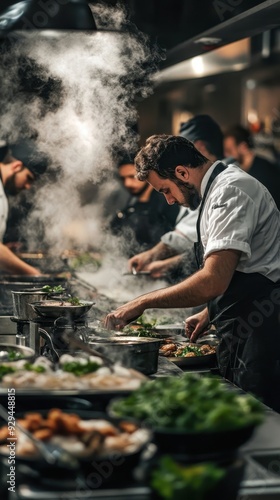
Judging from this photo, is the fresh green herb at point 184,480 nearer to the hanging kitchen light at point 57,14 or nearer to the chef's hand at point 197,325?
the chef's hand at point 197,325

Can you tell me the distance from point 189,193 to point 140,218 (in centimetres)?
303

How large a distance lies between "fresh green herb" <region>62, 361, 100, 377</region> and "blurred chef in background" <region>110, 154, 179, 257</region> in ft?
13.4

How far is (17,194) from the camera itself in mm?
6781

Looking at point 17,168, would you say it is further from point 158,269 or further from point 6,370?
point 6,370

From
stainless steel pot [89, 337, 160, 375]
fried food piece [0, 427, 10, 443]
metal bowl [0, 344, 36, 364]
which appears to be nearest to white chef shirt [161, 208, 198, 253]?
stainless steel pot [89, 337, 160, 375]

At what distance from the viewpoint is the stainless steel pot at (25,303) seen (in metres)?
3.55

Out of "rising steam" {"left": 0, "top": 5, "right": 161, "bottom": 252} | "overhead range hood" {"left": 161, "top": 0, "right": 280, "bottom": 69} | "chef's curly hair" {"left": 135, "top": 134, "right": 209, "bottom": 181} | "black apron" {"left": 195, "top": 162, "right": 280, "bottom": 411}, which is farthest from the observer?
"rising steam" {"left": 0, "top": 5, "right": 161, "bottom": 252}

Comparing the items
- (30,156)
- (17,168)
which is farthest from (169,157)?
(17,168)

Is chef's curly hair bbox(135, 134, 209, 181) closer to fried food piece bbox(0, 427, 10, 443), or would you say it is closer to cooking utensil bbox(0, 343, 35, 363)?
cooking utensil bbox(0, 343, 35, 363)

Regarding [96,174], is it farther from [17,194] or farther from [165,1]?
[165,1]

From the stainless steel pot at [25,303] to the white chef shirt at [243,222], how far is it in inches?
30.8

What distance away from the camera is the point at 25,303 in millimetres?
3604

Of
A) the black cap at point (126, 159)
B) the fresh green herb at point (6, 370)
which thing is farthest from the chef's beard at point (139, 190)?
the fresh green herb at point (6, 370)

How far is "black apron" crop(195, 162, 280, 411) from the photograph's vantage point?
3.66 meters
